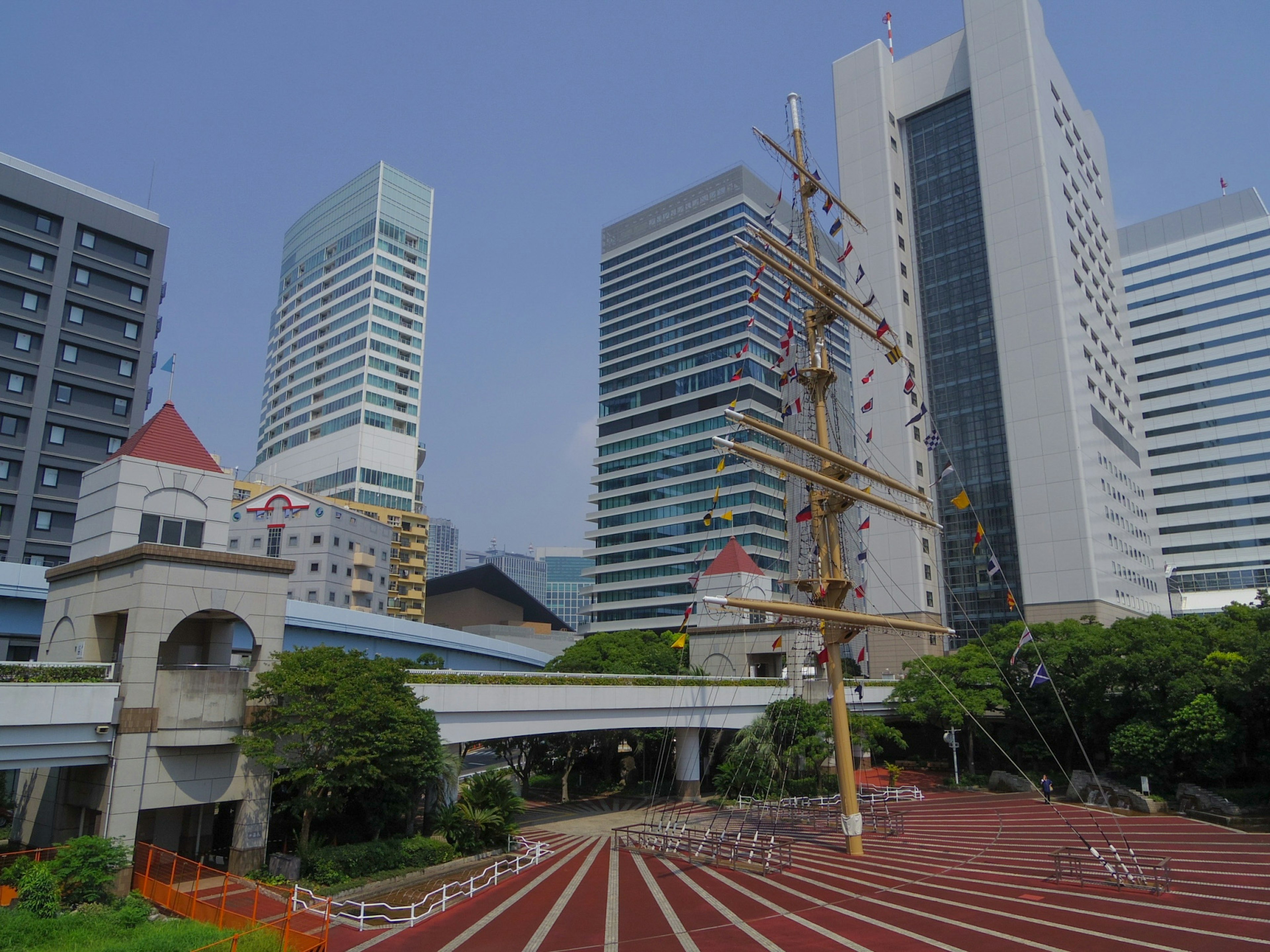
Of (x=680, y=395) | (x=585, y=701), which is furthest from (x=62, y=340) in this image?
(x=680, y=395)

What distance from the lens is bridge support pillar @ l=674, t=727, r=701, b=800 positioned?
145ft

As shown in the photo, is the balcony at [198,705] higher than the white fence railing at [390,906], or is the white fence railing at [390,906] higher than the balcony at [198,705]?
the balcony at [198,705]

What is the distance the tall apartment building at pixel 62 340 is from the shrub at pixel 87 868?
46.0 m

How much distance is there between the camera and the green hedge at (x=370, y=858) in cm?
2469

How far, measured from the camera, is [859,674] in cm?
7462

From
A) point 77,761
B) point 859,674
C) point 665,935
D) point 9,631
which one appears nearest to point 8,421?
point 9,631

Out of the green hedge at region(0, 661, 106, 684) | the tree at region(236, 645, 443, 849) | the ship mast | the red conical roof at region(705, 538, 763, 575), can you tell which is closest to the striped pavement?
the ship mast

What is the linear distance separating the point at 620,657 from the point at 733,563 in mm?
10989

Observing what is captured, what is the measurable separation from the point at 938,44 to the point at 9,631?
9164 cm

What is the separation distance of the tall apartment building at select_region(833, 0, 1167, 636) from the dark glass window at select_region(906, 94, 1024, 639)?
0.16m

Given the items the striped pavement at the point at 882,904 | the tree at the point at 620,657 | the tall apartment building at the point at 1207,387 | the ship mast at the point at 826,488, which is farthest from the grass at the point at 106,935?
the tall apartment building at the point at 1207,387

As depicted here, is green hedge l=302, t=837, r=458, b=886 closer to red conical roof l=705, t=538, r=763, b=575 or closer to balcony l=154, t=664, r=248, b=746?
balcony l=154, t=664, r=248, b=746

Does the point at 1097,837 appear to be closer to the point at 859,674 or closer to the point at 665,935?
the point at 665,935

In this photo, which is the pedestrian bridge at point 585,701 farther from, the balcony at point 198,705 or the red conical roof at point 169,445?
the red conical roof at point 169,445
